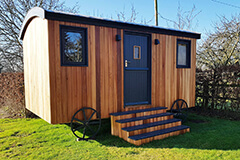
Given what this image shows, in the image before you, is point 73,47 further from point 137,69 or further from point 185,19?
point 185,19

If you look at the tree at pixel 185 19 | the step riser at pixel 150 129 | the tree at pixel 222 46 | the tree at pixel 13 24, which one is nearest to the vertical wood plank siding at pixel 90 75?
the step riser at pixel 150 129

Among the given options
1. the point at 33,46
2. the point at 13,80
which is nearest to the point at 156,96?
the point at 33,46

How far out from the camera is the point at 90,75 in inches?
172

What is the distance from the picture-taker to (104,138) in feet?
15.0

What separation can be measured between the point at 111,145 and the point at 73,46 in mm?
2265

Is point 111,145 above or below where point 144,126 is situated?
below

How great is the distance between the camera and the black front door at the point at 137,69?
5.04 metres

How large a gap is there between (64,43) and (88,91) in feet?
3.81

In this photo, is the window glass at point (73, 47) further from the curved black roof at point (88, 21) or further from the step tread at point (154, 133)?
the step tread at point (154, 133)

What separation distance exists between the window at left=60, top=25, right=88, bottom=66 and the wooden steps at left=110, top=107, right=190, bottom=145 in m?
1.52

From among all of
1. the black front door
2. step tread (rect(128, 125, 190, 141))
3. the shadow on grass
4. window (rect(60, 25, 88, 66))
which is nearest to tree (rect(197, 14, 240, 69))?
the shadow on grass

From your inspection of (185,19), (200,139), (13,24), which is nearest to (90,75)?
(200,139)

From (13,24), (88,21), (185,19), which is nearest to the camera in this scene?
(88,21)

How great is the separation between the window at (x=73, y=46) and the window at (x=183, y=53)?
3.08 metres
